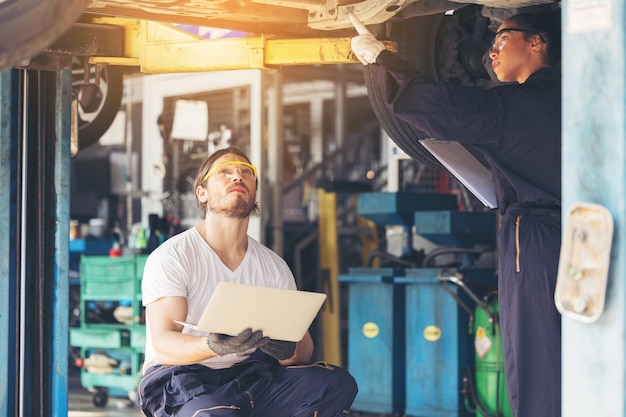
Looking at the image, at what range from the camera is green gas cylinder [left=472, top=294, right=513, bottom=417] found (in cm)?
541

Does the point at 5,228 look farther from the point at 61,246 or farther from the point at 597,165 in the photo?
the point at 597,165

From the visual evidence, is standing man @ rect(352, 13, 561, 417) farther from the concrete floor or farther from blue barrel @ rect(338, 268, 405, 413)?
the concrete floor

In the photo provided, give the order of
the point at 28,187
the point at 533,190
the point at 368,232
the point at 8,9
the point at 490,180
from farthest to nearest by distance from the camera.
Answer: the point at 368,232, the point at 28,187, the point at 490,180, the point at 533,190, the point at 8,9

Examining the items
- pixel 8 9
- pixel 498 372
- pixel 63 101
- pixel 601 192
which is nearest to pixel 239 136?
pixel 498 372

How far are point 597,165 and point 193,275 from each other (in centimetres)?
167

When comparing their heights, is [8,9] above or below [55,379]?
above

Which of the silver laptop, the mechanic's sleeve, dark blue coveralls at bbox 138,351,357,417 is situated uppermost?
the mechanic's sleeve

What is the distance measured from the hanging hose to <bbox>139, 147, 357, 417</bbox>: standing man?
6.88 ft

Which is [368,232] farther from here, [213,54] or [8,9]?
[8,9]

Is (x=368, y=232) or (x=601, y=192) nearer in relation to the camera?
(x=601, y=192)

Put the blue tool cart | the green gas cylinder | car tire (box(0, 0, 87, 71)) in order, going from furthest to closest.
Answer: the blue tool cart < the green gas cylinder < car tire (box(0, 0, 87, 71))

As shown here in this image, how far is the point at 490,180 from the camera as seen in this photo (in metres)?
3.53

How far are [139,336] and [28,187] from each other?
267 cm

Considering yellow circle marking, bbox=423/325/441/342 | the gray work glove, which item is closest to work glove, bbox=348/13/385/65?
the gray work glove
